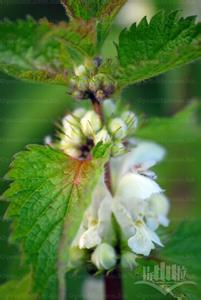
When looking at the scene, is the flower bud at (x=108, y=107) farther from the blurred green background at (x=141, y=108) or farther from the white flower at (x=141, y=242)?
the blurred green background at (x=141, y=108)

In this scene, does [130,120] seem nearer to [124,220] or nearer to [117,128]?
[117,128]

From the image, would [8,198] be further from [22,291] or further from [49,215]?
[22,291]

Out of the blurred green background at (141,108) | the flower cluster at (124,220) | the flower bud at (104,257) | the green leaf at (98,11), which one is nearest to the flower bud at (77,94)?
the green leaf at (98,11)

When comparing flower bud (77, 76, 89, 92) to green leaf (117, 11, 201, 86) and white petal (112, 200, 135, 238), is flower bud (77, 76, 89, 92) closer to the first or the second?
green leaf (117, 11, 201, 86)

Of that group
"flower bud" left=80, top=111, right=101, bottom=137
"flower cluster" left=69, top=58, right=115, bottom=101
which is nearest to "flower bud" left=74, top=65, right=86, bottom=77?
"flower cluster" left=69, top=58, right=115, bottom=101

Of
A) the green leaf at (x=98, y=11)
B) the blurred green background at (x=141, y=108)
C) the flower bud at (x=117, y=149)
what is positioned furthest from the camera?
the blurred green background at (x=141, y=108)

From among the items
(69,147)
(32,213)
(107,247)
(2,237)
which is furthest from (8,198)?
(2,237)
